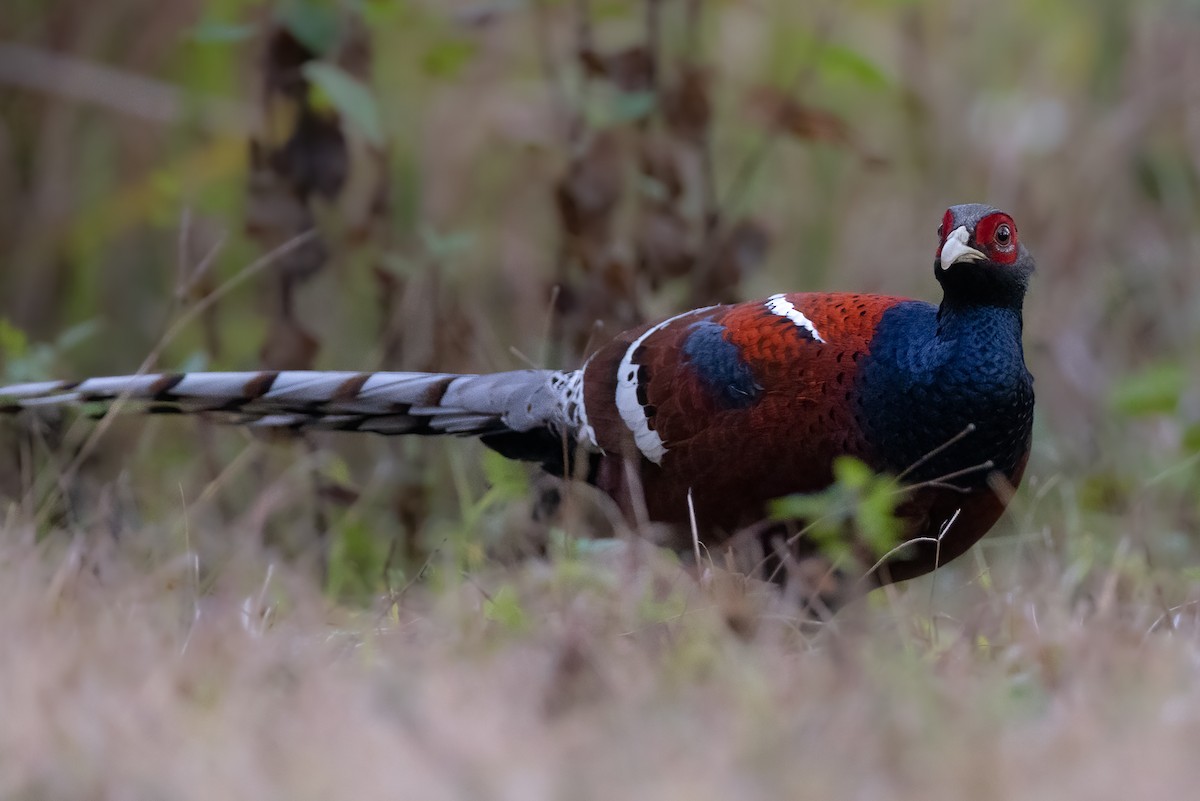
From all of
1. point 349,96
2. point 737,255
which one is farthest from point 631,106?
point 349,96

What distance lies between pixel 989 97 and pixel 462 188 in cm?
231

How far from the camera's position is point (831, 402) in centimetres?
292

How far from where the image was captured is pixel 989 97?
6.41 metres

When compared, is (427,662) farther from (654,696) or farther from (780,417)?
(780,417)

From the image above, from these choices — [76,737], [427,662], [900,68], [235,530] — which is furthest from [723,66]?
[76,737]

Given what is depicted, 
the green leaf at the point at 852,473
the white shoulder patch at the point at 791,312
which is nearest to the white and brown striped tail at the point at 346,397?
the white shoulder patch at the point at 791,312

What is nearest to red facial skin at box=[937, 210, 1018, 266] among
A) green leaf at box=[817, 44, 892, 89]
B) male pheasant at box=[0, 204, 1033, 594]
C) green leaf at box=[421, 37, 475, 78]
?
male pheasant at box=[0, 204, 1033, 594]

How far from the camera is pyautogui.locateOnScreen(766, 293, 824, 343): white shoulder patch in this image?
303 centimetres

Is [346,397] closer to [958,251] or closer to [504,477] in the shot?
[504,477]

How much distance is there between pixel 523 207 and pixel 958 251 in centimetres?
312

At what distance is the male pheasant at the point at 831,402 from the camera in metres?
2.91

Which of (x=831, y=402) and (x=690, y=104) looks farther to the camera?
(x=690, y=104)

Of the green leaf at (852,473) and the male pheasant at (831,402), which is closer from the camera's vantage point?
the green leaf at (852,473)

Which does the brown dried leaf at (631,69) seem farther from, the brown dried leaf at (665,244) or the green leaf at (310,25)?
the green leaf at (310,25)
